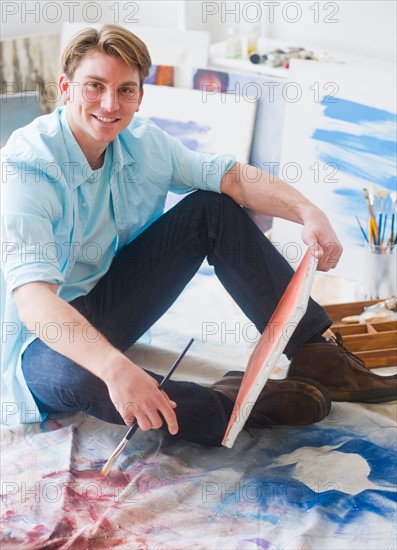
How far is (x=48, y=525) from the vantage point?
1.54 m

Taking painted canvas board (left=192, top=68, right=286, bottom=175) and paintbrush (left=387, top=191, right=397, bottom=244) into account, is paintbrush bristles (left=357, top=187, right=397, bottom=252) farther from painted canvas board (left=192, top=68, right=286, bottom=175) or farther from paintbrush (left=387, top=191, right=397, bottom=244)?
painted canvas board (left=192, top=68, right=286, bottom=175)

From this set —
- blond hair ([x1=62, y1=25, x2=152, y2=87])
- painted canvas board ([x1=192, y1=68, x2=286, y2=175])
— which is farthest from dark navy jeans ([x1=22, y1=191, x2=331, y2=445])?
painted canvas board ([x1=192, y1=68, x2=286, y2=175])

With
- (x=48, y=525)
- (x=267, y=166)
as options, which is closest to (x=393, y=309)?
(x=267, y=166)

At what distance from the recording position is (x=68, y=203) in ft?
5.60

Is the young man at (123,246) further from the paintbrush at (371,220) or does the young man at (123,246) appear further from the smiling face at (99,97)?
the paintbrush at (371,220)

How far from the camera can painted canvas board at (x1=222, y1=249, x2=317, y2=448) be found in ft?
5.04

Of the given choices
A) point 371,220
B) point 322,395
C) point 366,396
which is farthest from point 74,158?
point 371,220

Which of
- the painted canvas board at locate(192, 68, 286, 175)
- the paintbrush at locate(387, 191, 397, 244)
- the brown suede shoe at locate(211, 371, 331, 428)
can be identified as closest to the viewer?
the brown suede shoe at locate(211, 371, 331, 428)

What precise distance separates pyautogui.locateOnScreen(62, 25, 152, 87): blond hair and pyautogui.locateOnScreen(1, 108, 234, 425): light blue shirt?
0.42 feet

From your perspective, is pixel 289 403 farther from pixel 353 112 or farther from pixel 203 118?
pixel 203 118

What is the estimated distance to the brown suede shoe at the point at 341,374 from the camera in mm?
1866

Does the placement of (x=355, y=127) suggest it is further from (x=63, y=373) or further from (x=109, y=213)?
(x=63, y=373)

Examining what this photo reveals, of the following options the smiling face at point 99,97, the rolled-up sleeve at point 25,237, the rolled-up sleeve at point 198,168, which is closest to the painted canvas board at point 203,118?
the rolled-up sleeve at point 198,168

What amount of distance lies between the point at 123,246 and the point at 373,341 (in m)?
0.66
